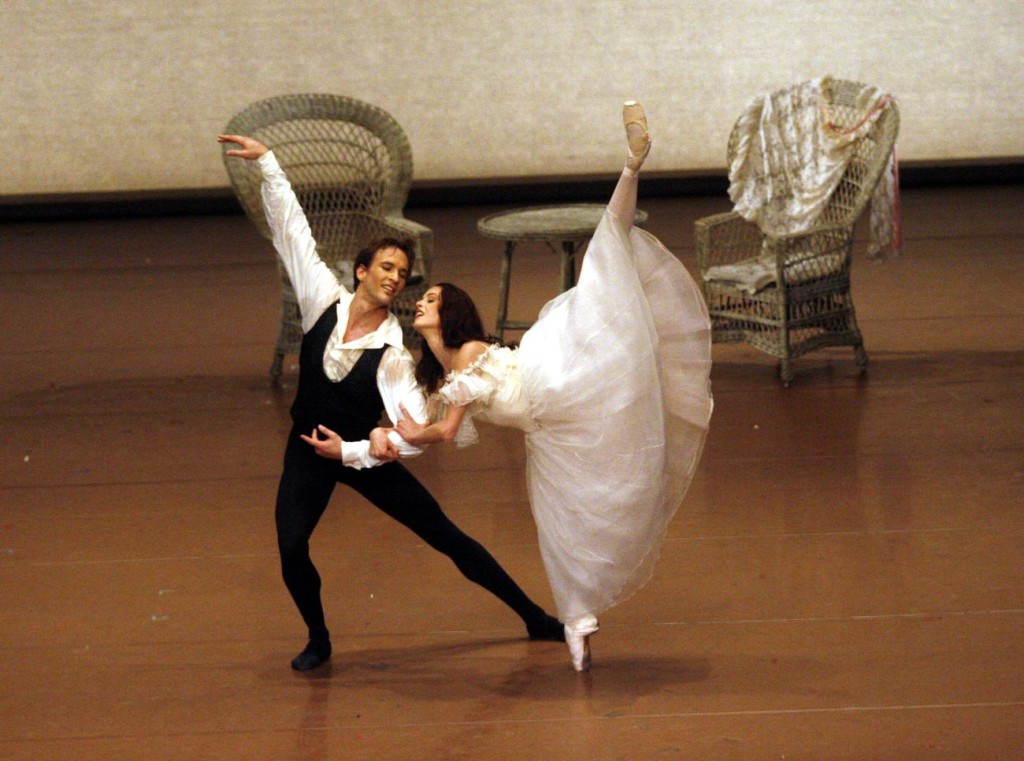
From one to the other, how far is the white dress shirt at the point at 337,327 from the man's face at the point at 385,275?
82mm

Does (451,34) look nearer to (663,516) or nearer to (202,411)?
(202,411)

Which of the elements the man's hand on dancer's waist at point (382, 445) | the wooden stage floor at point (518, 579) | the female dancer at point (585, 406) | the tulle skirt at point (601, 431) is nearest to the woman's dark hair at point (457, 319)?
the female dancer at point (585, 406)

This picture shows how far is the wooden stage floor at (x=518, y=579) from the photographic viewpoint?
116 inches

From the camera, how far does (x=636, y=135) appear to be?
2832 millimetres

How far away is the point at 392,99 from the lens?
27.6ft

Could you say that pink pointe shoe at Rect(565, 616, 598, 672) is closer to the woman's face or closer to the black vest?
the black vest

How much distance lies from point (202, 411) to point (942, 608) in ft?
9.16

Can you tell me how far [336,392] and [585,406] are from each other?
523 millimetres

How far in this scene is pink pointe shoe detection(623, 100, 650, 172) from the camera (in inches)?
111

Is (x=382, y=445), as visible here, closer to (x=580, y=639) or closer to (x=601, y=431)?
(x=601, y=431)

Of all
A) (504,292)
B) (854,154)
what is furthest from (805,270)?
(504,292)

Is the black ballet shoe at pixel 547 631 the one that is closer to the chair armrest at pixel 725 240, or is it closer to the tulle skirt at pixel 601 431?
the tulle skirt at pixel 601 431

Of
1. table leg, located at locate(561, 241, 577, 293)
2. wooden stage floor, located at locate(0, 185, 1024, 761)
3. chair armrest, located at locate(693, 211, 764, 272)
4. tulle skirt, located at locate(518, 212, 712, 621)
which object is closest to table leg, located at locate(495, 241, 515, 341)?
table leg, located at locate(561, 241, 577, 293)

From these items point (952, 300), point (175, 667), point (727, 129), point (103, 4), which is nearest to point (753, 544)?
point (175, 667)
